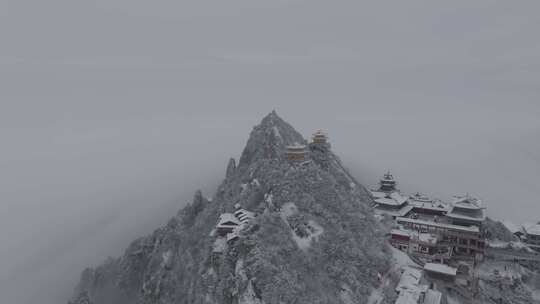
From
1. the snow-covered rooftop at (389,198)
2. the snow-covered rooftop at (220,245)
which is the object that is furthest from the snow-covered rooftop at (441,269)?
the snow-covered rooftop at (220,245)

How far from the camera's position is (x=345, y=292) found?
4500cm

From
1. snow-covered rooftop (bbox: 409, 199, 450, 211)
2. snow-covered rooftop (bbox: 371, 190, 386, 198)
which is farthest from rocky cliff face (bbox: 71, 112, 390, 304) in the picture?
snow-covered rooftop (bbox: 409, 199, 450, 211)

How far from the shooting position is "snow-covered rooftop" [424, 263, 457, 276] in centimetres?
5141

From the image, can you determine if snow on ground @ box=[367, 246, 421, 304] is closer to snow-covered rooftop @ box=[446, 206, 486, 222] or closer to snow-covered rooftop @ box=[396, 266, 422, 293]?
snow-covered rooftop @ box=[396, 266, 422, 293]

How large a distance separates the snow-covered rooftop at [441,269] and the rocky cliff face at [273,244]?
6.44m

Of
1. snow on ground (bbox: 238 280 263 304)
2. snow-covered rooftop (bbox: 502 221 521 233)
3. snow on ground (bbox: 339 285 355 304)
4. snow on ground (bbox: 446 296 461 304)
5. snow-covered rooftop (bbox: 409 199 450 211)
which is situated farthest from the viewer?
snow-covered rooftop (bbox: 409 199 450 211)

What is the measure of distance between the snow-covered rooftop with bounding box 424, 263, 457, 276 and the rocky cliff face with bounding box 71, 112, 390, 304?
6439 millimetres

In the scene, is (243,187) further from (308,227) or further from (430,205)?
(430,205)

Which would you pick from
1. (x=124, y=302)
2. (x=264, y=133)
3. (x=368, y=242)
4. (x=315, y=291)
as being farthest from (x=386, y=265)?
(x=124, y=302)

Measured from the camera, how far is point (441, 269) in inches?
→ 2052

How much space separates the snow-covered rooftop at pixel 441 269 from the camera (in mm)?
51406

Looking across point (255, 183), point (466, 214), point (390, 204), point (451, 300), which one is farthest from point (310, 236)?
point (466, 214)

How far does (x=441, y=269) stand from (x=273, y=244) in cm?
2671

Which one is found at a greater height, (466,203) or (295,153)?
(295,153)
